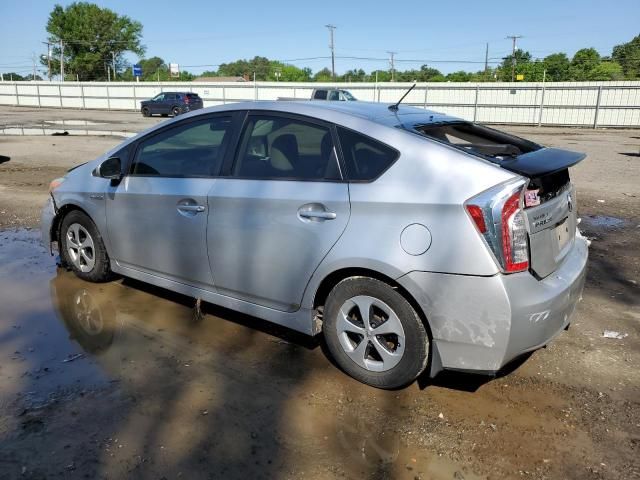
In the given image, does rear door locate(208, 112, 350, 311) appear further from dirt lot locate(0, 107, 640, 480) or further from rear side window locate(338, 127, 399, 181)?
dirt lot locate(0, 107, 640, 480)

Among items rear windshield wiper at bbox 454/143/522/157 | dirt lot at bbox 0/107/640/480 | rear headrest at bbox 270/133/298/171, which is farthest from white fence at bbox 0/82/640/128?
rear headrest at bbox 270/133/298/171

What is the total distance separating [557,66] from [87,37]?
247 feet

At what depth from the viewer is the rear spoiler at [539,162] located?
9.63 feet

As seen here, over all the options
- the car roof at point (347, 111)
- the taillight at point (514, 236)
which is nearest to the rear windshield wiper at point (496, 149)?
the car roof at point (347, 111)

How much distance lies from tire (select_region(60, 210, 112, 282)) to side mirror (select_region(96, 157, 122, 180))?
1.93ft

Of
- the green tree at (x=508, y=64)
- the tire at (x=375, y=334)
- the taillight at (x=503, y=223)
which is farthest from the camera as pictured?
the green tree at (x=508, y=64)

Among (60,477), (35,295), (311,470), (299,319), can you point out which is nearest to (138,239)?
(35,295)

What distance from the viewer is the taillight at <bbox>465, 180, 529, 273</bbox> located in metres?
2.76

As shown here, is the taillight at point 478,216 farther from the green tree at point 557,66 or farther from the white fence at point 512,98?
the green tree at point 557,66

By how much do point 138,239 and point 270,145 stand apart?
55.8 inches

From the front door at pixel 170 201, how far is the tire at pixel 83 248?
0.29 metres

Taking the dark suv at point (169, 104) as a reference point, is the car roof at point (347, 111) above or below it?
above

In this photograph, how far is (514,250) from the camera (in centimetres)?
279

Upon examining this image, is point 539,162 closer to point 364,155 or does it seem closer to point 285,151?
point 364,155
